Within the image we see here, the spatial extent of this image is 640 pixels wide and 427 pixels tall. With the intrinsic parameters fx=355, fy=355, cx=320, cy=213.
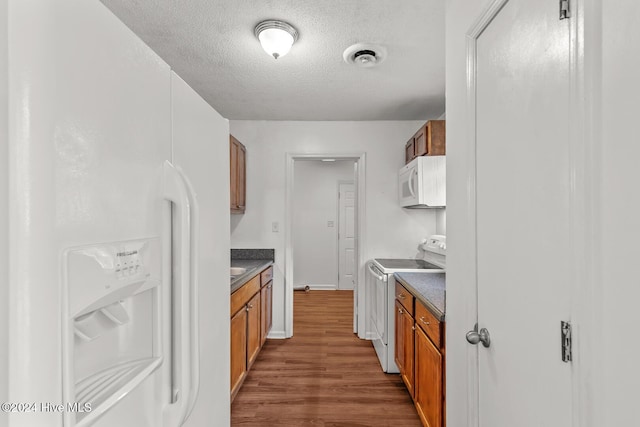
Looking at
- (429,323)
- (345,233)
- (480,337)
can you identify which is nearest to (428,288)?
(429,323)

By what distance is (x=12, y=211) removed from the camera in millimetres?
476

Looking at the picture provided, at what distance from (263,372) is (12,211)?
2771 mm

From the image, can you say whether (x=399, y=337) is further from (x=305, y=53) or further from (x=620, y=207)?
(x=620, y=207)

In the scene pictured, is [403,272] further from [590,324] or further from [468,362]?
[590,324]

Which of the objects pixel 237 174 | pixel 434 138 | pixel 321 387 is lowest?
pixel 321 387

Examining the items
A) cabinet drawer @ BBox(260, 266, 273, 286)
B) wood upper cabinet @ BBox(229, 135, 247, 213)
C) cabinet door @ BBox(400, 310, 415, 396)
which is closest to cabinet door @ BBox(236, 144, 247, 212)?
wood upper cabinet @ BBox(229, 135, 247, 213)

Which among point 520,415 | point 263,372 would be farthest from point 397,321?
point 520,415

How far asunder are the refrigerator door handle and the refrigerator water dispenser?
0.17ft

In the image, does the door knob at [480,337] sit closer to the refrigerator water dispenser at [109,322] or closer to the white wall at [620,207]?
the white wall at [620,207]

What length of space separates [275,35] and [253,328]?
7.14 feet

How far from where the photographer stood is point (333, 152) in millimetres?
3766

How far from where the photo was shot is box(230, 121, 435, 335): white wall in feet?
12.3

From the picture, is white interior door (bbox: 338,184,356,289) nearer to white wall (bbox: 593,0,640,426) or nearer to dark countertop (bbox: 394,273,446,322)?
dark countertop (bbox: 394,273,446,322)

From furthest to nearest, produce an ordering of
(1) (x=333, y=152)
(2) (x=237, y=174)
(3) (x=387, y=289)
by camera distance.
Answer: (1) (x=333, y=152)
(2) (x=237, y=174)
(3) (x=387, y=289)
